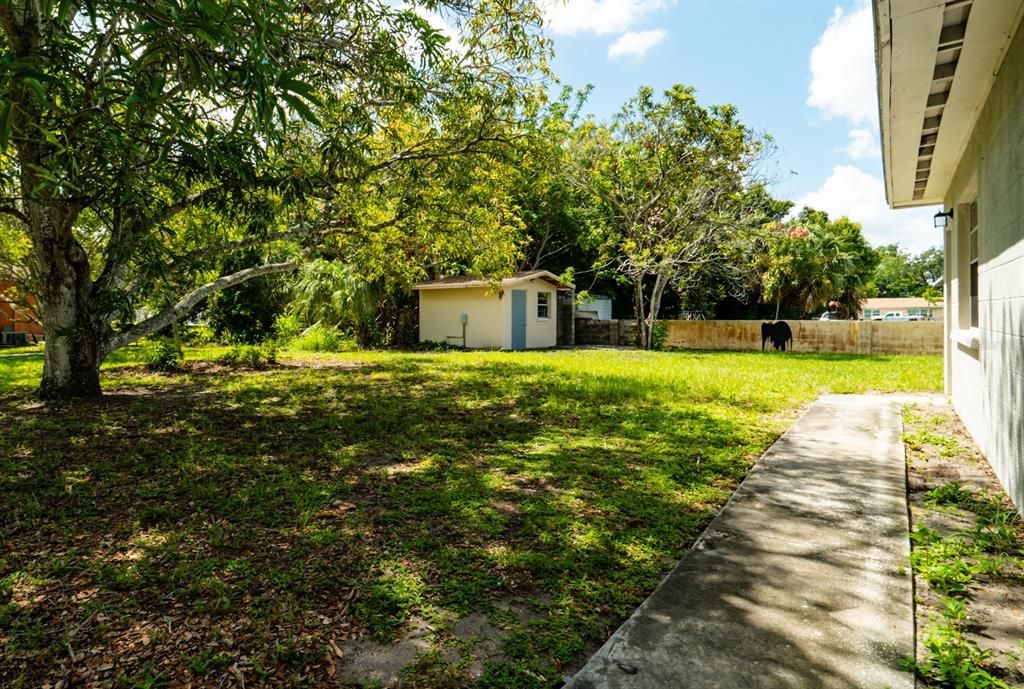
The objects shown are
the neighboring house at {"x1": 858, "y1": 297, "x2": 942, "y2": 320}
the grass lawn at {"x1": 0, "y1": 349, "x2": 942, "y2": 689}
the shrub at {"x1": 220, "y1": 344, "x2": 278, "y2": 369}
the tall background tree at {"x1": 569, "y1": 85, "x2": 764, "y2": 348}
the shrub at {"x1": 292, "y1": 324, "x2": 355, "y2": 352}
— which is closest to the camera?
the grass lawn at {"x1": 0, "y1": 349, "x2": 942, "y2": 689}

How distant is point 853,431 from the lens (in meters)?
6.37

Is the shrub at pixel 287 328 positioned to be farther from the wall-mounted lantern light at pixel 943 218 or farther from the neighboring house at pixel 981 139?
the neighboring house at pixel 981 139

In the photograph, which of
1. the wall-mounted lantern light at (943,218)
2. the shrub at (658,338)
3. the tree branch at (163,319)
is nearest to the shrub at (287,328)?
the tree branch at (163,319)

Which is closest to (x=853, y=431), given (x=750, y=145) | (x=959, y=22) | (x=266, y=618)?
(x=959, y=22)

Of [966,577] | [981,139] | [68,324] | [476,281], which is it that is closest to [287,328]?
[476,281]

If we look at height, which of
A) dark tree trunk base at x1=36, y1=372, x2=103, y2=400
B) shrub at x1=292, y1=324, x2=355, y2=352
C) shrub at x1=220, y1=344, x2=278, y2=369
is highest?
shrub at x1=292, y1=324, x2=355, y2=352

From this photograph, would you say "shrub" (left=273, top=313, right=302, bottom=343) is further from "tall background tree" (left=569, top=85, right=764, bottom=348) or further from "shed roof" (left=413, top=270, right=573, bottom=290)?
"tall background tree" (left=569, top=85, right=764, bottom=348)

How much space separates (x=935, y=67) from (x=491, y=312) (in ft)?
54.1

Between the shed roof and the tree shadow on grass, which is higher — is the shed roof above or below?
above

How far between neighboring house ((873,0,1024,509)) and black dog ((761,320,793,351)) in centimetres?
1509

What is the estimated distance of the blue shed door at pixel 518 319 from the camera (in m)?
20.3

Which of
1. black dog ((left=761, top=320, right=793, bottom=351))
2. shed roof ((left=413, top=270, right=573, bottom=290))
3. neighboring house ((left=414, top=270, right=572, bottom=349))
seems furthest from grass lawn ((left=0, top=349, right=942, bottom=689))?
black dog ((left=761, top=320, right=793, bottom=351))

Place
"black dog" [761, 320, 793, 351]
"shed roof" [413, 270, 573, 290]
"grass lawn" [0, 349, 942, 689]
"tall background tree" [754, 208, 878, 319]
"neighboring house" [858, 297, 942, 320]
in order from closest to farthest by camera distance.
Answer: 1. "grass lawn" [0, 349, 942, 689]
2. "shed roof" [413, 270, 573, 290]
3. "black dog" [761, 320, 793, 351]
4. "tall background tree" [754, 208, 878, 319]
5. "neighboring house" [858, 297, 942, 320]

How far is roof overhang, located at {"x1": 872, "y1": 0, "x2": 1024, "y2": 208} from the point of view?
3432mm
